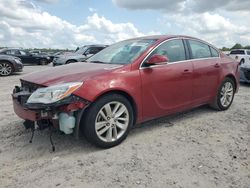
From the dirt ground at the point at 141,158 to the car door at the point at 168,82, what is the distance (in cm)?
39

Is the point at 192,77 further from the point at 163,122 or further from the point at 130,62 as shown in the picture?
the point at 130,62

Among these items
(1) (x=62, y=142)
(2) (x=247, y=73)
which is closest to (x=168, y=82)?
(1) (x=62, y=142)

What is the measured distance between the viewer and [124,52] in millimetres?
4719

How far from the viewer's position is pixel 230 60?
6.01 meters

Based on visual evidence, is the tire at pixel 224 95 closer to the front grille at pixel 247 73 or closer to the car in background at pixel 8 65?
the front grille at pixel 247 73

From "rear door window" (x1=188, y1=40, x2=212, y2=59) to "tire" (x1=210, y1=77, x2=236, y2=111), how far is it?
2.34 feet

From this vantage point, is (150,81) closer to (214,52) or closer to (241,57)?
(214,52)

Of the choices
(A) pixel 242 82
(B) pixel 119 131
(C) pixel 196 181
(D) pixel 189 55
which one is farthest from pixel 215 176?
(A) pixel 242 82

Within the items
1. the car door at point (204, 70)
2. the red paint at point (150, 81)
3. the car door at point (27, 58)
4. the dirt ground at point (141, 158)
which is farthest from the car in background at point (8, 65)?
the car door at point (204, 70)

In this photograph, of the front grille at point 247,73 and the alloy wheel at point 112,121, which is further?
the front grille at point 247,73

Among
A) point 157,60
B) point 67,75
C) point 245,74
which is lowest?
point 245,74

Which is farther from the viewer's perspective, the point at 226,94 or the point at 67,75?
the point at 226,94

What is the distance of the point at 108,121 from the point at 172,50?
1.77 meters

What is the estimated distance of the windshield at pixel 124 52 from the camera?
4463mm
